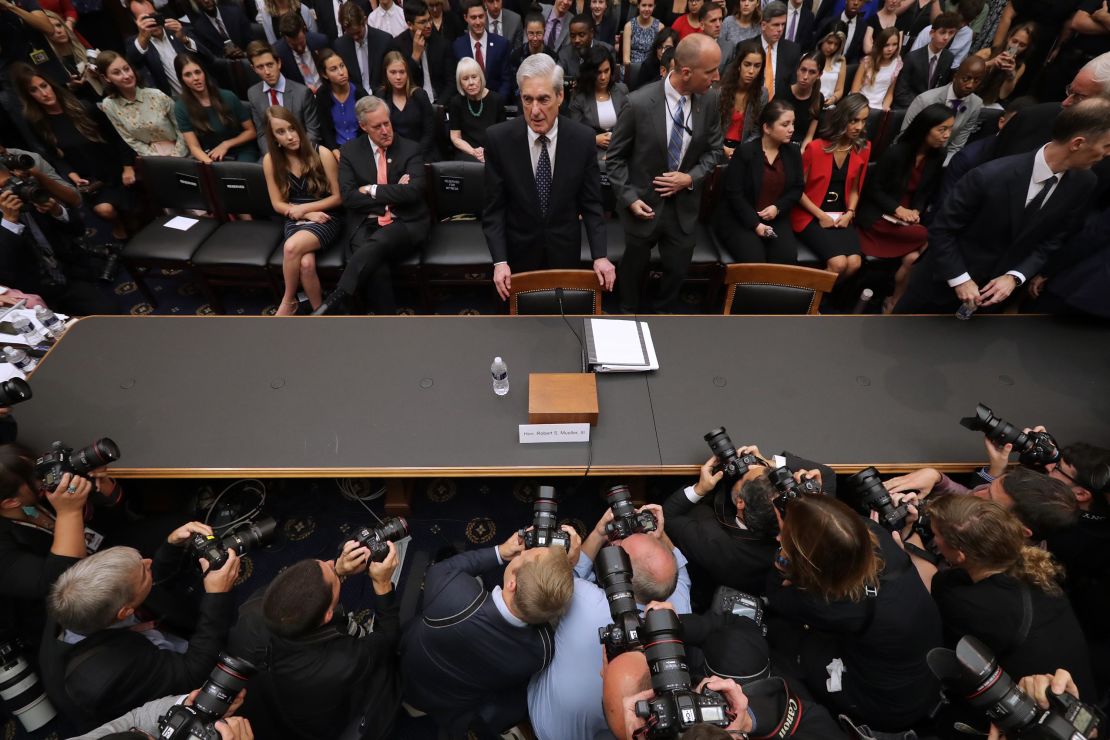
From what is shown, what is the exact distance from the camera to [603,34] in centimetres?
564

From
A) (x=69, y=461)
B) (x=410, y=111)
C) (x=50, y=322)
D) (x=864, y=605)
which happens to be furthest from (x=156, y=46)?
(x=864, y=605)

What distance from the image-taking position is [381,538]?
6.56 ft

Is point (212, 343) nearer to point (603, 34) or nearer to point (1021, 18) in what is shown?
point (603, 34)

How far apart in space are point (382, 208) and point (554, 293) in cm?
155

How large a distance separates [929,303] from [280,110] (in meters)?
4.02

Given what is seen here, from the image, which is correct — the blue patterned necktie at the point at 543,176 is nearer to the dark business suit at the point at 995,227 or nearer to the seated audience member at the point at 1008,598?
the dark business suit at the point at 995,227

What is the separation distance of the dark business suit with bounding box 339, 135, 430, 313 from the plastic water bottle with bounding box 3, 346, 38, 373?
164cm

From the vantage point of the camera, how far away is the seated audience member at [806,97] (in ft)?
14.3

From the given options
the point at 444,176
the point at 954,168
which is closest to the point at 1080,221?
the point at 954,168

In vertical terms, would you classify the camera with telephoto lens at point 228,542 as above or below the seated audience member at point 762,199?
below

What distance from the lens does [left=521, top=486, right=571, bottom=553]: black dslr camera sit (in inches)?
77.1

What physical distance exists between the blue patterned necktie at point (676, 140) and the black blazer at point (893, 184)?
5.78ft

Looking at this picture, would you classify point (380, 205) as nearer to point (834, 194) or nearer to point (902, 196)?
point (834, 194)

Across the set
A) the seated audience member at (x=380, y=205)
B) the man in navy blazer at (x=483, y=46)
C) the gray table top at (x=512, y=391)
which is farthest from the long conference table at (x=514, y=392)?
the man in navy blazer at (x=483, y=46)
